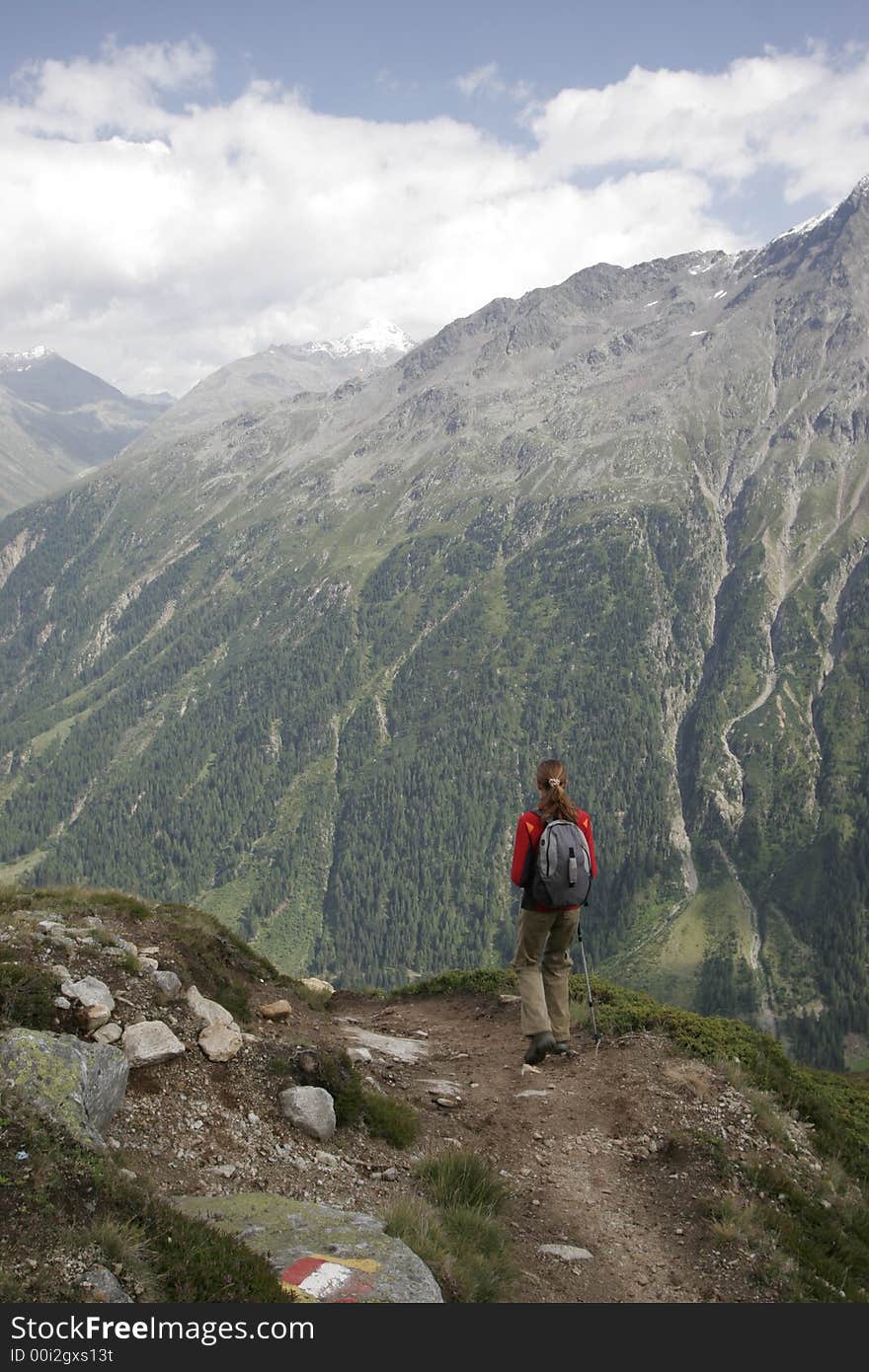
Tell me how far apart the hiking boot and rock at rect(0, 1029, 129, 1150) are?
28.9ft

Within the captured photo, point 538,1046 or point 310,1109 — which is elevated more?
point 310,1109

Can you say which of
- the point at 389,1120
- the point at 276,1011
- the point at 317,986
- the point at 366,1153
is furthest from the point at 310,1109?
the point at 317,986

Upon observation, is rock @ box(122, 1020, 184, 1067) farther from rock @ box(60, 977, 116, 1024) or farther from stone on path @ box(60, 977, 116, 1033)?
rock @ box(60, 977, 116, 1024)

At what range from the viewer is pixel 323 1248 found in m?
8.32

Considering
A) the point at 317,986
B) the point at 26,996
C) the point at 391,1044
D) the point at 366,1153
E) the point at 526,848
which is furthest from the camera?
the point at 317,986

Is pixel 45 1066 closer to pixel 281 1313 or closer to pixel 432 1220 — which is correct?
pixel 281 1313

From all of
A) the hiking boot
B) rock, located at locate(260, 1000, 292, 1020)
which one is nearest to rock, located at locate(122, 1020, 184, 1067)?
rock, located at locate(260, 1000, 292, 1020)

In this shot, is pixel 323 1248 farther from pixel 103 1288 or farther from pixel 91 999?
pixel 91 999

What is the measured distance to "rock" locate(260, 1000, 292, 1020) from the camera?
53.1ft

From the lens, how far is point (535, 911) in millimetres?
15016

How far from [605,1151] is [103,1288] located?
9.50 m

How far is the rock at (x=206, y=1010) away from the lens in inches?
544

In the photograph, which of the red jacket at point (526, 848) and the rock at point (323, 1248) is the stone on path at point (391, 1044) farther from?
the rock at point (323, 1248)

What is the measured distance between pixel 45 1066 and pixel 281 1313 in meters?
4.42
